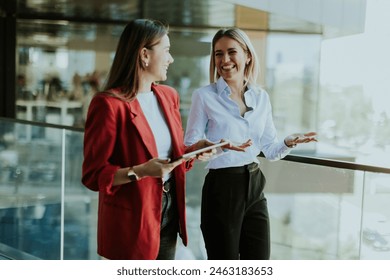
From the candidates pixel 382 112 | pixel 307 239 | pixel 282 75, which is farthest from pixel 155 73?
pixel 382 112

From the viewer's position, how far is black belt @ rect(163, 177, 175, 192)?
1.80 metres

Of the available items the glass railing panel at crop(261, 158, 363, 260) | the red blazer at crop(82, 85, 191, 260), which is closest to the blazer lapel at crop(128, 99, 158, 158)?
the red blazer at crop(82, 85, 191, 260)

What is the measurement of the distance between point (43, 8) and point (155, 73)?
3.79 meters

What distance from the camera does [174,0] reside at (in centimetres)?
548

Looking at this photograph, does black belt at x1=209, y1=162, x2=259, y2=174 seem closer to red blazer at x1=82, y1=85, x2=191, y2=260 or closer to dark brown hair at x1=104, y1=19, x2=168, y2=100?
red blazer at x1=82, y1=85, x2=191, y2=260

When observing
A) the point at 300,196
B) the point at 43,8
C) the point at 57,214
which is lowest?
the point at 57,214

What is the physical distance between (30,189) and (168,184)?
2.51 m

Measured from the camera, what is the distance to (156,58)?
1.77 metres

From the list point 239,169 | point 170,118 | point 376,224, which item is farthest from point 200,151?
point 376,224

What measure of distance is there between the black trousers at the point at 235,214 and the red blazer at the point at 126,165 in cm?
17

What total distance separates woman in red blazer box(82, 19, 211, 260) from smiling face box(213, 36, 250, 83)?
263 mm

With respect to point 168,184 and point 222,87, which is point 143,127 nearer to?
point 168,184

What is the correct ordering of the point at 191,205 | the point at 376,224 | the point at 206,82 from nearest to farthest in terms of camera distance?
the point at 376,224 < the point at 191,205 < the point at 206,82
